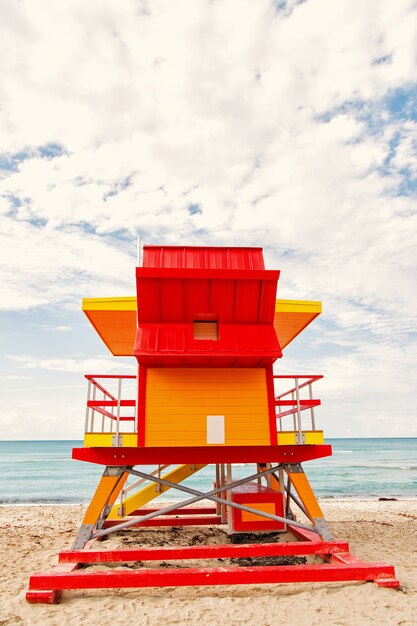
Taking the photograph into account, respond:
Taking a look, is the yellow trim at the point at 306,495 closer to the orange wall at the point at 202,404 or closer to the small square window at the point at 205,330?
the orange wall at the point at 202,404

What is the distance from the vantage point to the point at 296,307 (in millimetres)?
10453

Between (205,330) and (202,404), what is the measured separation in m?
1.65

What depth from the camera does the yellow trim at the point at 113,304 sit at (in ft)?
33.5

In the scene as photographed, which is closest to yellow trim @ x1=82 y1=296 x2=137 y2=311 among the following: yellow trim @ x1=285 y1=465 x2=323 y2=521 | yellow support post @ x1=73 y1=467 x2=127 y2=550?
yellow support post @ x1=73 y1=467 x2=127 y2=550

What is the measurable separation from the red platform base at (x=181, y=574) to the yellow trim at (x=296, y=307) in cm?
508

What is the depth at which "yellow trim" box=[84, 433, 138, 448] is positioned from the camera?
9.03 meters

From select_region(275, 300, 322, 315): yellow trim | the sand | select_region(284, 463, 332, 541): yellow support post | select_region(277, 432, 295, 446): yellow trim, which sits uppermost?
select_region(275, 300, 322, 315): yellow trim

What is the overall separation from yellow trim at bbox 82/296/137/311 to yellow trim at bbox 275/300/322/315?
3.41 m

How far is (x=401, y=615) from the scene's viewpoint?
646cm

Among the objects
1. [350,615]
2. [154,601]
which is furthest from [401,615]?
[154,601]

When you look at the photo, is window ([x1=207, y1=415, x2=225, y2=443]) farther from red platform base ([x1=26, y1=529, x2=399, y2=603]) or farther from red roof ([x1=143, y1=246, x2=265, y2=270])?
red roof ([x1=143, y1=246, x2=265, y2=270])

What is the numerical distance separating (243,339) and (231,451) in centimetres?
236

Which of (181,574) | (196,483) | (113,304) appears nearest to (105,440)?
(181,574)

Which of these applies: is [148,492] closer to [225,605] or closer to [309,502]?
[309,502]
